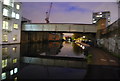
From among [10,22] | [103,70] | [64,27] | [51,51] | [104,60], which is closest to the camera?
[103,70]

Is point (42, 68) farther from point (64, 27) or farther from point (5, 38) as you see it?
point (64, 27)

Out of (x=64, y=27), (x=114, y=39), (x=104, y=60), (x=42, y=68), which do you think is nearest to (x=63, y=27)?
(x=64, y=27)

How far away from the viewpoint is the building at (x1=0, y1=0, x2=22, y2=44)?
28.4 metres

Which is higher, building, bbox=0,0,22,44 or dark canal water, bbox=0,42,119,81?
building, bbox=0,0,22,44

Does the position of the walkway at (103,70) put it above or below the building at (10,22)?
below

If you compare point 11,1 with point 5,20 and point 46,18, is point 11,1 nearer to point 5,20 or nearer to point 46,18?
point 5,20

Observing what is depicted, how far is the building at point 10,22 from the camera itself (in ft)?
93.2

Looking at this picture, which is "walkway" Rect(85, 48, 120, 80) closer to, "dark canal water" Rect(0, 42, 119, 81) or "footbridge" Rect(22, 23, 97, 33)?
"dark canal water" Rect(0, 42, 119, 81)

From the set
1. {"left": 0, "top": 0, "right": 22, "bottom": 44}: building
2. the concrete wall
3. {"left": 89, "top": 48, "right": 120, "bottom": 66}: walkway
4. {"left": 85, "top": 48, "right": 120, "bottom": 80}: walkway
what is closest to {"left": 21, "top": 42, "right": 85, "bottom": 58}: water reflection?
{"left": 89, "top": 48, "right": 120, "bottom": 66}: walkway

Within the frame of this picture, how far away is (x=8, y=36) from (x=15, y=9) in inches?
313

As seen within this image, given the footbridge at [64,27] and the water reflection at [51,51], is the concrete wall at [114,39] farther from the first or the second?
the footbridge at [64,27]

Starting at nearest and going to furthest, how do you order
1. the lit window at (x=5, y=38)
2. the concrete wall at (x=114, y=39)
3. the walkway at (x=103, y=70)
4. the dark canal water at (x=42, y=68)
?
the dark canal water at (x=42, y=68) → the walkway at (x=103, y=70) → the concrete wall at (x=114, y=39) → the lit window at (x=5, y=38)

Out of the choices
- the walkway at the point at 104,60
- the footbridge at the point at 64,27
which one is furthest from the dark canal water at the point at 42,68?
the footbridge at the point at 64,27

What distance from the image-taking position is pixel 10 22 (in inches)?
1264
